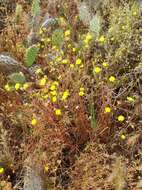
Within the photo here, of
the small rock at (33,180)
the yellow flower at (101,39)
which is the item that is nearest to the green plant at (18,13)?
the yellow flower at (101,39)

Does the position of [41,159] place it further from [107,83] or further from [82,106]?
[107,83]

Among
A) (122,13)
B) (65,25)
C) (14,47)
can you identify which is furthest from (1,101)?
(122,13)

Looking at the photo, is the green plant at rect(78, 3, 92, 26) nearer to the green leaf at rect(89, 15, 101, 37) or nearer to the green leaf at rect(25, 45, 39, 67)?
the green leaf at rect(89, 15, 101, 37)

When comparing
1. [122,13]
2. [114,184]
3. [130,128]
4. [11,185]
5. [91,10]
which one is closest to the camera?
[114,184]

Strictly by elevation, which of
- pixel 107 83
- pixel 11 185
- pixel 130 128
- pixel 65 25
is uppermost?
pixel 65 25

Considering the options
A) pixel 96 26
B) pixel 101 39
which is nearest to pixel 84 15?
pixel 96 26

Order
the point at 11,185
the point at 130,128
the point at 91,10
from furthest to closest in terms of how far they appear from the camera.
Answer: the point at 91,10 → the point at 130,128 → the point at 11,185

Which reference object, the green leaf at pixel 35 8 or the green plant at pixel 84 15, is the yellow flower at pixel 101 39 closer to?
the green plant at pixel 84 15
